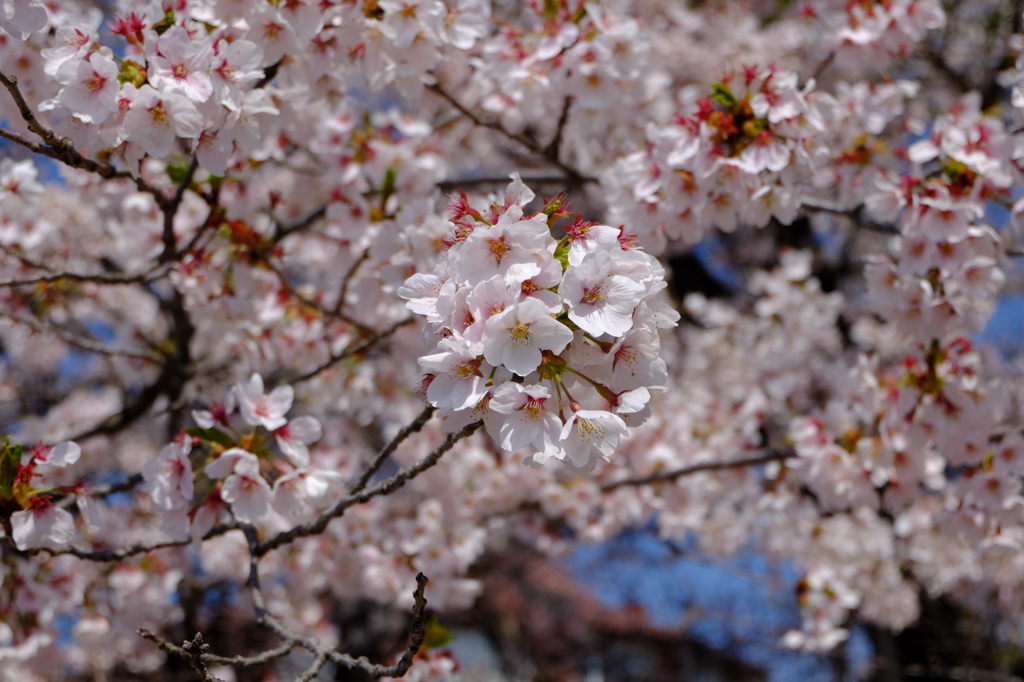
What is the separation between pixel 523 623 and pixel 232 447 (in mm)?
8968

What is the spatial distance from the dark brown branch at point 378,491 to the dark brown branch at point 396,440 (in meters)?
0.04

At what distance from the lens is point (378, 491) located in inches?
66.3

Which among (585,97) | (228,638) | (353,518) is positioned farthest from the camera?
(228,638)

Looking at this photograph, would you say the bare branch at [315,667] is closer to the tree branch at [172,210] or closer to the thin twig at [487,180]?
the tree branch at [172,210]

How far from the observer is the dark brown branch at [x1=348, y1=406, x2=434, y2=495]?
1511mm

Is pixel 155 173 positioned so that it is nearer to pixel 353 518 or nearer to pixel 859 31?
pixel 353 518

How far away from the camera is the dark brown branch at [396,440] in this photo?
151cm

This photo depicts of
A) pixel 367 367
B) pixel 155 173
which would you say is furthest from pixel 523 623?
pixel 155 173

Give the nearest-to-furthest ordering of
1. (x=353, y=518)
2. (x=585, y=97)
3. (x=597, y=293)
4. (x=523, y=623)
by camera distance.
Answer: (x=597, y=293)
(x=585, y=97)
(x=353, y=518)
(x=523, y=623)

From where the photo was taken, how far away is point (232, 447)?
185cm

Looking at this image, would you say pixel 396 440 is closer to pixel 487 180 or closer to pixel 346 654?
pixel 346 654

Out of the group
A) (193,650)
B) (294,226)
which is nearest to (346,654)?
(193,650)

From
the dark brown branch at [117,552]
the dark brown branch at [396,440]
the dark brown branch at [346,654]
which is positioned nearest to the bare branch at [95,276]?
the dark brown branch at [117,552]

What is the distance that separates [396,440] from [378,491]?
0.56ft
